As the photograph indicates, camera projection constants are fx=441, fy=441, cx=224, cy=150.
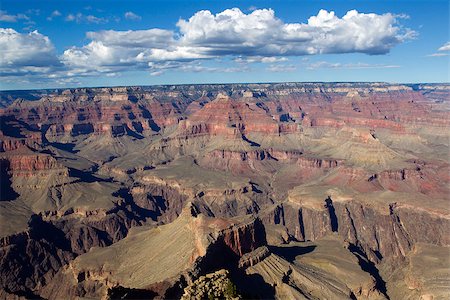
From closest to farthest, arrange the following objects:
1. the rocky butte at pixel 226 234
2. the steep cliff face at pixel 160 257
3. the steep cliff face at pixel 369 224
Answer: the steep cliff face at pixel 160 257
the rocky butte at pixel 226 234
the steep cliff face at pixel 369 224

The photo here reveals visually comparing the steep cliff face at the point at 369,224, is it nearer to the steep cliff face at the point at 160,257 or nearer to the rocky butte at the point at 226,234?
the rocky butte at the point at 226,234

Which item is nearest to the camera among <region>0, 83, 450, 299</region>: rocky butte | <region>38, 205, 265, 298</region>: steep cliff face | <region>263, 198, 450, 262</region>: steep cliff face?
<region>38, 205, 265, 298</region>: steep cliff face

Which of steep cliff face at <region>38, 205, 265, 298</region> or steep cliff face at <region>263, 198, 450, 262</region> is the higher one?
steep cliff face at <region>38, 205, 265, 298</region>

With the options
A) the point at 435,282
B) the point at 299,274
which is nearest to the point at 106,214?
the point at 299,274

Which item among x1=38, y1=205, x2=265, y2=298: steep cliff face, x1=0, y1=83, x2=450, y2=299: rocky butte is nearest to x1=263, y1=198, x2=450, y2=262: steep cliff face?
x1=0, y1=83, x2=450, y2=299: rocky butte

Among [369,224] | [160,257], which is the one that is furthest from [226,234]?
[369,224]

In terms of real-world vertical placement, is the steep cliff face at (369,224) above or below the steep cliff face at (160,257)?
below

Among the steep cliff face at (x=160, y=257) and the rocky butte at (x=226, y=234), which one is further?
the rocky butte at (x=226, y=234)

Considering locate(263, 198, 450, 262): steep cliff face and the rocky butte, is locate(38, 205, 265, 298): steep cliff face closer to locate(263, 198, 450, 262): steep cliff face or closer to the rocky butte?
the rocky butte

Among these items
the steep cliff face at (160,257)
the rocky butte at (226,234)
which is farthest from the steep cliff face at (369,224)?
the steep cliff face at (160,257)

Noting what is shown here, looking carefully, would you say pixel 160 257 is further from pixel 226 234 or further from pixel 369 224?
pixel 369 224

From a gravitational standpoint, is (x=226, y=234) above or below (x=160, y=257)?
above

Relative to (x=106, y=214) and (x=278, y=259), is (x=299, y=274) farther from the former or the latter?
(x=106, y=214)
